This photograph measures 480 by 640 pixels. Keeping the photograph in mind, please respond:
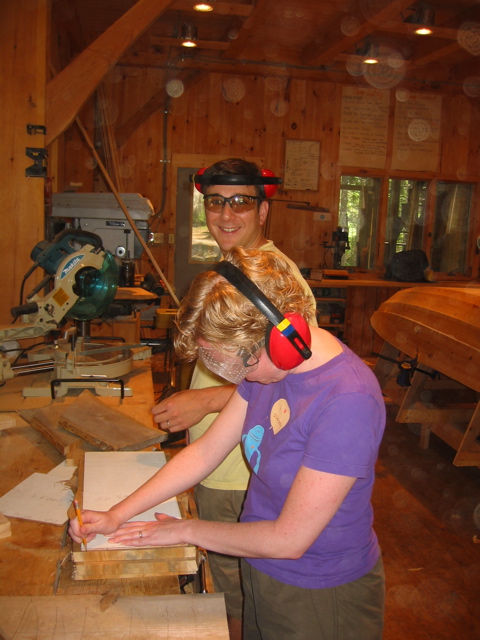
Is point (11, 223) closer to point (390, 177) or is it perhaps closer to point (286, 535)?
point (286, 535)

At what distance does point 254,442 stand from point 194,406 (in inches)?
21.5

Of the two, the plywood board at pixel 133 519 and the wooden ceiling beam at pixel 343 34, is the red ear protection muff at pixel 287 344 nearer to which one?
the plywood board at pixel 133 519

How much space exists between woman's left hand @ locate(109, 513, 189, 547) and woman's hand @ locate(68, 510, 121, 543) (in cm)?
2

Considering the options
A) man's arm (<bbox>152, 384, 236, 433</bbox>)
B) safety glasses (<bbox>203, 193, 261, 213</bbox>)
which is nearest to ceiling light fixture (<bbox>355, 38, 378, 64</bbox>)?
safety glasses (<bbox>203, 193, 261, 213</bbox>)

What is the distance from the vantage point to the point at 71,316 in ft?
7.93

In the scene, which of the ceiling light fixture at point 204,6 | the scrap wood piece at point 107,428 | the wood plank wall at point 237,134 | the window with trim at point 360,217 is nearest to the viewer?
the scrap wood piece at point 107,428

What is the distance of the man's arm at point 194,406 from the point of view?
70.0 inches

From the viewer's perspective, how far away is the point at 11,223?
3100mm

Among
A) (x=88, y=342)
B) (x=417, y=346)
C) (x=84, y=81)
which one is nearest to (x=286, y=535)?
(x=88, y=342)

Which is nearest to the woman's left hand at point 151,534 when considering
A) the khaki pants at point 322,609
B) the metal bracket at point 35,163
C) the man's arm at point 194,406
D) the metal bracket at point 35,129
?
the khaki pants at point 322,609

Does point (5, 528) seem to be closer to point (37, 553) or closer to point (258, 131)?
point (37, 553)

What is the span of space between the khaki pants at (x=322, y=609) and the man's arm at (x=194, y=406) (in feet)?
1.96

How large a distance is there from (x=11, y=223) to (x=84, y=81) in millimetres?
939

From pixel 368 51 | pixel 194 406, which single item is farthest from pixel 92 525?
pixel 368 51
